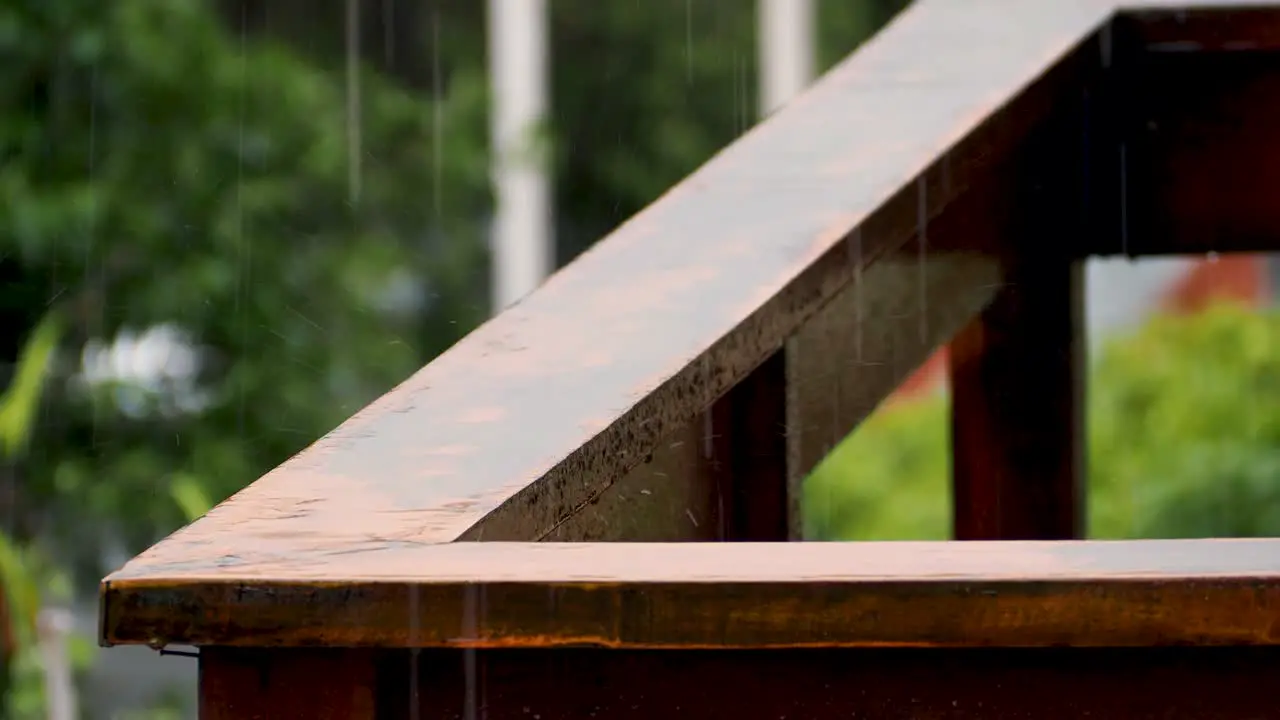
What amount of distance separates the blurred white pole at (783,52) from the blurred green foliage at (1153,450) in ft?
4.61

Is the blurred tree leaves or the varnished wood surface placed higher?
the blurred tree leaves

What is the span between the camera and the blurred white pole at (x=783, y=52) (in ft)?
21.7

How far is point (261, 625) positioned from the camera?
0.78 meters

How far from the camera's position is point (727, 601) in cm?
76

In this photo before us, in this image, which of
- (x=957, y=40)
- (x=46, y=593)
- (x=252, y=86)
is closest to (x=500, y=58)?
(x=252, y=86)

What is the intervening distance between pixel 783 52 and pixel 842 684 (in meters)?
5.99

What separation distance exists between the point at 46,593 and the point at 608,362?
11.0 feet

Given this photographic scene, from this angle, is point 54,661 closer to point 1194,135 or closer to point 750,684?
point 1194,135

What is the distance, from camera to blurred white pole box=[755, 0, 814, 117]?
21.7 feet

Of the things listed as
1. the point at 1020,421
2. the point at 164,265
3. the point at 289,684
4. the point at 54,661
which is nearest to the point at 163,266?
the point at 164,265

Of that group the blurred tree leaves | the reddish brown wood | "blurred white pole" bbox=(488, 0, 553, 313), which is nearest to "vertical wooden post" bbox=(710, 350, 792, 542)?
the reddish brown wood

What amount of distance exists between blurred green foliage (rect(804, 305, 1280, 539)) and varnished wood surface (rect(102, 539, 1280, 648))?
3.38 metres

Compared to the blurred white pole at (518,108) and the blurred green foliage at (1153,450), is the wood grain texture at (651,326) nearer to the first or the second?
the blurred green foliage at (1153,450)

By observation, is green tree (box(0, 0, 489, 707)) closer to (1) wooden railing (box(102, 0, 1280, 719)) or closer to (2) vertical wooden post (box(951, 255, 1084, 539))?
(2) vertical wooden post (box(951, 255, 1084, 539))
